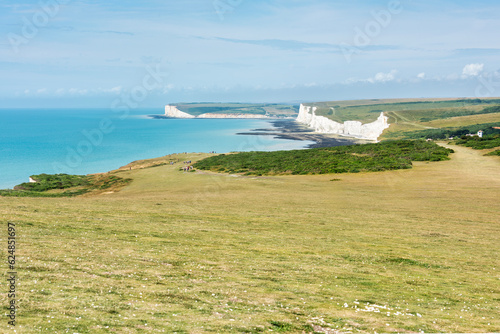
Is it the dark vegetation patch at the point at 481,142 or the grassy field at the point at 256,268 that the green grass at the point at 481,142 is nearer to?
the dark vegetation patch at the point at 481,142

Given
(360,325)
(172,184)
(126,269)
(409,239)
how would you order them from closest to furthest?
(360,325) < (126,269) < (409,239) < (172,184)

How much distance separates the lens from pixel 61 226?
21703 mm

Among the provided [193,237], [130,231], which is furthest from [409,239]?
[130,231]

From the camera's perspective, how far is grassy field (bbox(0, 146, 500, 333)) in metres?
11.2

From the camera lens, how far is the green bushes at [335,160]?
241 feet

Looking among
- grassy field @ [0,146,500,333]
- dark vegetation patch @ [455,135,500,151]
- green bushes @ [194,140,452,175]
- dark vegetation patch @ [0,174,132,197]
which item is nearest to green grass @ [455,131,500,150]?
dark vegetation patch @ [455,135,500,151]

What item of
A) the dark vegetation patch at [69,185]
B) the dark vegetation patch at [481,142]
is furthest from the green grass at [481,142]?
the dark vegetation patch at [69,185]

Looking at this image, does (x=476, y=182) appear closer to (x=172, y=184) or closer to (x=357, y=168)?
(x=357, y=168)

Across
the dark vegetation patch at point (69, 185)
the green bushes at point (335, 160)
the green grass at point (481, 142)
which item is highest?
the green grass at point (481, 142)

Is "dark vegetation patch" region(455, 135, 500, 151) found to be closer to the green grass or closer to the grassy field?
the green grass

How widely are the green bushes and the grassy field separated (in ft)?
122

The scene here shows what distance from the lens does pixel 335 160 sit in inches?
3206

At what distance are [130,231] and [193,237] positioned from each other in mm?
3862

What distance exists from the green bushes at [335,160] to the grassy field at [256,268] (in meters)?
37.2
